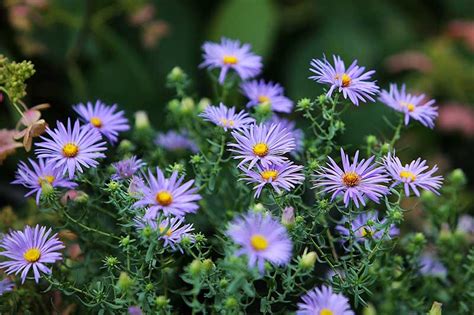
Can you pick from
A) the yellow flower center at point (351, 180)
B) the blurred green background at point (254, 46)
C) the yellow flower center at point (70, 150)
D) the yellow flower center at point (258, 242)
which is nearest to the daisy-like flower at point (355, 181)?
the yellow flower center at point (351, 180)

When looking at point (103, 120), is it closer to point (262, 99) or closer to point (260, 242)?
point (262, 99)

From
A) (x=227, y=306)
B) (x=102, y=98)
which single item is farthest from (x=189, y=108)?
(x=102, y=98)

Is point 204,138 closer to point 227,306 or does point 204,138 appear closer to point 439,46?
point 227,306

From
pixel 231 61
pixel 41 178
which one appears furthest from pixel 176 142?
pixel 41 178

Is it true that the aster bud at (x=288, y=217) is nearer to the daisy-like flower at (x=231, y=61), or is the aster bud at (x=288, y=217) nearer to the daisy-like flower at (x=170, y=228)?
the daisy-like flower at (x=170, y=228)

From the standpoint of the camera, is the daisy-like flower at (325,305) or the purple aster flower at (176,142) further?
the purple aster flower at (176,142)

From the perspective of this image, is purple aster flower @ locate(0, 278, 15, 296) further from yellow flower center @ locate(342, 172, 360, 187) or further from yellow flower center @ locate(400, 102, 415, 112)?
yellow flower center @ locate(400, 102, 415, 112)

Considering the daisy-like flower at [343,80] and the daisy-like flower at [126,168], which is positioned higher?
the daisy-like flower at [343,80]
